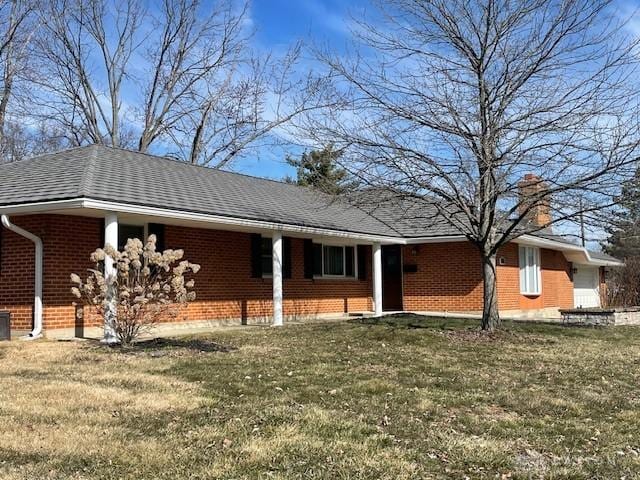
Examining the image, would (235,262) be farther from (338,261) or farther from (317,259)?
(338,261)

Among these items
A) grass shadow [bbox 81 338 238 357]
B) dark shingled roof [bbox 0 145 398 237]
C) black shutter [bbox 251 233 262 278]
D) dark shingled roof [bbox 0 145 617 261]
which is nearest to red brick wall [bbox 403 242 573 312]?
dark shingled roof [bbox 0 145 617 261]

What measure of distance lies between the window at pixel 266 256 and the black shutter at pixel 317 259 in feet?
6.96

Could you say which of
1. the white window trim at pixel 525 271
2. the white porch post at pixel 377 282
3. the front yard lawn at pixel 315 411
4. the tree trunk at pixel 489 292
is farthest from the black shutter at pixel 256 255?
the white window trim at pixel 525 271

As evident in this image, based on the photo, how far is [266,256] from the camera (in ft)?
57.2

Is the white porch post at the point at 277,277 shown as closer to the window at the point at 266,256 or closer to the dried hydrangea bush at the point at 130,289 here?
the window at the point at 266,256

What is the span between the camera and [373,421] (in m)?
6.23

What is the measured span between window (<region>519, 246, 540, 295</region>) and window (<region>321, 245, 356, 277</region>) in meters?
6.06

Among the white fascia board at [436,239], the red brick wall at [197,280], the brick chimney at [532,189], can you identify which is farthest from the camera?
the white fascia board at [436,239]

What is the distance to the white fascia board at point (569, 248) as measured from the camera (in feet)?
70.5

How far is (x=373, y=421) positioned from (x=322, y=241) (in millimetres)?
13344

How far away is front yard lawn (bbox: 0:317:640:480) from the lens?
4918mm

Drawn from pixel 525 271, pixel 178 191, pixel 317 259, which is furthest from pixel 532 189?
pixel 525 271

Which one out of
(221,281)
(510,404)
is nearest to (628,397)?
(510,404)

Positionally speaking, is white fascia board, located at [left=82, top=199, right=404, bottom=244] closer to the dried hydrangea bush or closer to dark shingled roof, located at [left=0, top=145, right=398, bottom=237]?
dark shingled roof, located at [left=0, top=145, right=398, bottom=237]
